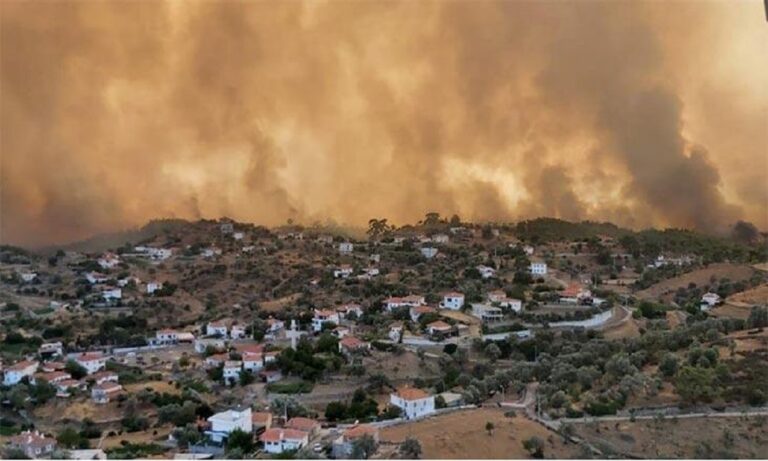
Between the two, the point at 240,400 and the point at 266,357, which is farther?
the point at 266,357

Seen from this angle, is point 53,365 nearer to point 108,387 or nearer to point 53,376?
point 53,376

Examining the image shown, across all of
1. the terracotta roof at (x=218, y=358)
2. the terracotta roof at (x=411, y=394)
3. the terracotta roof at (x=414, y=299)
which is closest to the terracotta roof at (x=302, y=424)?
the terracotta roof at (x=411, y=394)

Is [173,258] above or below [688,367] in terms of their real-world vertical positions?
above

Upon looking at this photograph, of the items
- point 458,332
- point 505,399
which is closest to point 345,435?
point 505,399

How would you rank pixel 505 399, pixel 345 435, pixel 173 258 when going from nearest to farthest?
1. pixel 345 435
2. pixel 505 399
3. pixel 173 258

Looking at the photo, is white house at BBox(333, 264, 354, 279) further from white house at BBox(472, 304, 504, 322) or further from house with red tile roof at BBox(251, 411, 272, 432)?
house with red tile roof at BBox(251, 411, 272, 432)

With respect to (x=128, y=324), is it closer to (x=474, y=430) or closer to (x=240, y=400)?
(x=240, y=400)
